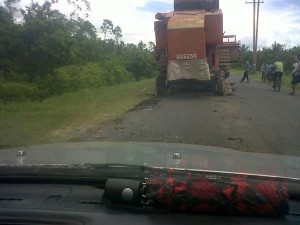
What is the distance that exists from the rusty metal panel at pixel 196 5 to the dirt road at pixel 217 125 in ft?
15.7

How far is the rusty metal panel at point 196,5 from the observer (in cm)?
1784

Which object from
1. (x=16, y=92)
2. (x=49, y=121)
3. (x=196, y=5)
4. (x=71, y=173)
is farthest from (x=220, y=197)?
(x=16, y=92)

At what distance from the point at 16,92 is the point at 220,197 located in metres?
19.6

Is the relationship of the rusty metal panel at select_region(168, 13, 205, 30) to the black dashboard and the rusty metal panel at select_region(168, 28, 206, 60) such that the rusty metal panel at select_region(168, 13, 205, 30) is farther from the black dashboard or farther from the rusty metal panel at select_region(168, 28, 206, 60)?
the black dashboard

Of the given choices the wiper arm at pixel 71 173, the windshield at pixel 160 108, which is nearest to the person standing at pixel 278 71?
the windshield at pixel 160 108

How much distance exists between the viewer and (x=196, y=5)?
59.2 feet

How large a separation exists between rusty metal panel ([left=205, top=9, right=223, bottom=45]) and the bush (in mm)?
8558

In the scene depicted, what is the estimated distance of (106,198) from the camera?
83.1 inches

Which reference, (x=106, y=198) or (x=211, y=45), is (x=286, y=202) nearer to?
(x=106, y=198)

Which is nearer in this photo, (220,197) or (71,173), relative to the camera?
(220,197)

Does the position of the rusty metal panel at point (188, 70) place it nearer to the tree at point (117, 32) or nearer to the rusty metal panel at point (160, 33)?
the rusty metal panel at point (160, 33)

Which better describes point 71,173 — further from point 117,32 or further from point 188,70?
point 117,32

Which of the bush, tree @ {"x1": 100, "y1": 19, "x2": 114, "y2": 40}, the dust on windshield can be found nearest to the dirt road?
the dust on windshield

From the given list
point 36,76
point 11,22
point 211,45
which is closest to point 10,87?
point 36,76
